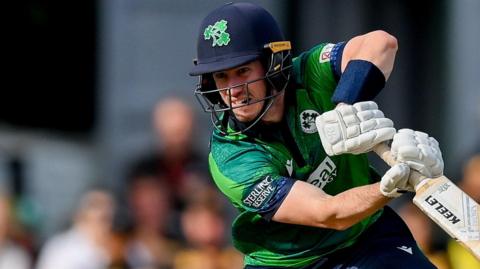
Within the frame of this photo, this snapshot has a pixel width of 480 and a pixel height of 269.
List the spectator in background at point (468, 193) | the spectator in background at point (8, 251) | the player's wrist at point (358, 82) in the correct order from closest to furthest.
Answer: the player's wrist at point (358, 82) → the spectator in background at point (468, 193) → the spectator in background at point (8, 251)

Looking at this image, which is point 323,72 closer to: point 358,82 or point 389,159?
point 358,82

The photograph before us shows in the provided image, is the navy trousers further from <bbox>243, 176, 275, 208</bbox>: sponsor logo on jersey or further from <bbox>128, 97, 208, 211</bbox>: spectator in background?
<bbox>128, 97, 208, 211</bbox>: spectator in background

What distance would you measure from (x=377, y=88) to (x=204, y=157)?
13.7 feet

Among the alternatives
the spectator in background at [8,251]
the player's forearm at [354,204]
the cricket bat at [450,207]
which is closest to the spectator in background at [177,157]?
the spectator in background at [8,251]

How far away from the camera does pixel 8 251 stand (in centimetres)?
1075

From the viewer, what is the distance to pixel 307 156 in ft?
23.2

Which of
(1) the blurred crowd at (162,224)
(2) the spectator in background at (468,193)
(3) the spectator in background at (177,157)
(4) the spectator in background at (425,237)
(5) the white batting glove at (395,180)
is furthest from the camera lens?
(3) the spectator in background at (177,157)

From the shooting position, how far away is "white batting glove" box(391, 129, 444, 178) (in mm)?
6391

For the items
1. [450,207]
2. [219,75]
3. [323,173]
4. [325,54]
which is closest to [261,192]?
[323,173]

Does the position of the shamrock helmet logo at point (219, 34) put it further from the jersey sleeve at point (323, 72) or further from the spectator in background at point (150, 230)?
the spectator in background at point (150, 230)

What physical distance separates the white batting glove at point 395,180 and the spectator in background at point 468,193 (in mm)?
2913

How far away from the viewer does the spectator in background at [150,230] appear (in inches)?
396

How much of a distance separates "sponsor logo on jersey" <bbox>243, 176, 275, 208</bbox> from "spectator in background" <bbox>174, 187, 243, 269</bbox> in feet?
9.96

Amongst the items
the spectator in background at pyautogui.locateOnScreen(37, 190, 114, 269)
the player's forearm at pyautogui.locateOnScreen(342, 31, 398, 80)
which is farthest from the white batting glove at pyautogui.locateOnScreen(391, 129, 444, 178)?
the spectator in background at pyautogui.locateOnScreen(37, 190, 114, 269)
